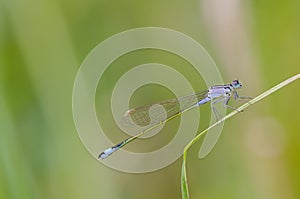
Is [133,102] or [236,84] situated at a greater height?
[133,102]

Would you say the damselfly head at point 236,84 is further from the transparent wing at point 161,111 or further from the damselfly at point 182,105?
the transparent wing at point 161,111

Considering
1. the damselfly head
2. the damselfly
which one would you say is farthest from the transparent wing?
the damselfly head

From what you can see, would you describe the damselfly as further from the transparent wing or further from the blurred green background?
the blurred green background

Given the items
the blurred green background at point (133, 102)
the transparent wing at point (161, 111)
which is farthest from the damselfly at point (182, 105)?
the blurred green background at point (133, 102)

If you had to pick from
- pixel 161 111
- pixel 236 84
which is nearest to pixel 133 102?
pixel 161 111

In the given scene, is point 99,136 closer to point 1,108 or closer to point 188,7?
point 1,108

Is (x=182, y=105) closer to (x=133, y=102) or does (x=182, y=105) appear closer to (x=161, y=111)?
(x=161, y=111)
